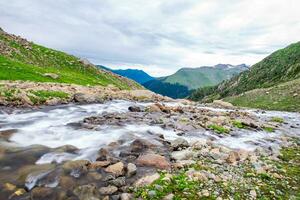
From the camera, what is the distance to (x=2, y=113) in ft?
95.1

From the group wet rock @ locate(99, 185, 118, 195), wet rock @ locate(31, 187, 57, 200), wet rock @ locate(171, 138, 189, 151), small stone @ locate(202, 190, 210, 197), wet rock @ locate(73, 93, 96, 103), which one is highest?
wet rock @ locate(73, 93, 96, 103)

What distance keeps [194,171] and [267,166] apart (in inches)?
179

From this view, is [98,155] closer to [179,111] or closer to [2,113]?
[2,113]

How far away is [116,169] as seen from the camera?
15.3m

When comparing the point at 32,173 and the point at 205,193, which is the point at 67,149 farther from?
the point at 205,193

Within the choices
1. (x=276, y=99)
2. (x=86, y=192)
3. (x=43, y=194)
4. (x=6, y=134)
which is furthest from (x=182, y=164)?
(x=276, y=99)

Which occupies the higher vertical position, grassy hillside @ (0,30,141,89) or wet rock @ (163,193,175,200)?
grassy hillside @ (0,30,141,89)

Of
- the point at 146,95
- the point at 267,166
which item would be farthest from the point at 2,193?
the point at 146,95

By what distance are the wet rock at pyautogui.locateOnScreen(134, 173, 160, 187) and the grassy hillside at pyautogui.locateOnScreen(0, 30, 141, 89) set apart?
37.4m

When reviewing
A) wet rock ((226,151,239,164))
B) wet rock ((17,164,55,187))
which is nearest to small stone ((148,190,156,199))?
wet rock ((17,164,55,187))

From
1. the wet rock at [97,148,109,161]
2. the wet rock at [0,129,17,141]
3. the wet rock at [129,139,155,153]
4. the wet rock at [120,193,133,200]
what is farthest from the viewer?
the wet rock at [0,129,17,141]

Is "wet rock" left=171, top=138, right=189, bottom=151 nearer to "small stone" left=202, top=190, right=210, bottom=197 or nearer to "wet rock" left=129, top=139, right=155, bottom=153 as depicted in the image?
"wet rock" left=129, top=139, right=155, bottom=153

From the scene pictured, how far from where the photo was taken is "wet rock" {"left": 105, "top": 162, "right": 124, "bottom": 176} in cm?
1512

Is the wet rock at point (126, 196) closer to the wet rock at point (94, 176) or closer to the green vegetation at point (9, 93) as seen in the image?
the wet rock at point (94, 176)
